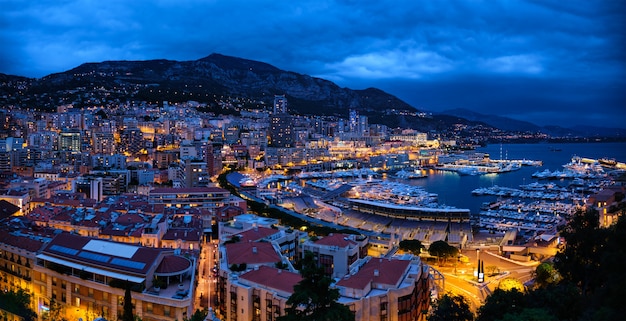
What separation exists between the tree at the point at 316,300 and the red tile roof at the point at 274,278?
194cm

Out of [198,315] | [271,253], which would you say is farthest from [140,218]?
[198,315]

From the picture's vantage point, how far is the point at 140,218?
14.2 m

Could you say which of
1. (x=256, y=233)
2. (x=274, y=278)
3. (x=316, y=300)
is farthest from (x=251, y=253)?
(x=316, y=300)

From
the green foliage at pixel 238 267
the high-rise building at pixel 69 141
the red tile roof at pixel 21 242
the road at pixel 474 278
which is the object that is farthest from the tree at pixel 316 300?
the high-rise building at pixel 69 141

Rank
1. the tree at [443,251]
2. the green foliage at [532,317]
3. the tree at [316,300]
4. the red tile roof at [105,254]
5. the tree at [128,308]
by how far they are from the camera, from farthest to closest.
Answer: the tree at [443,251]
the red tile roof at [105,254]
the tree at [128,308]
the tree at [316,300]
the green foliage at [532,317]

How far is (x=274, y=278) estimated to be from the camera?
27.5 ft

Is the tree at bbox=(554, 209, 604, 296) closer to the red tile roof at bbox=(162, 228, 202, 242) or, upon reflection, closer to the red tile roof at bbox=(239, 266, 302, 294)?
the red tile roof at bbox=(239, 266, 302, 294)

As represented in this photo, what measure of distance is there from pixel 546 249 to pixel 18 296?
12771 millimetres

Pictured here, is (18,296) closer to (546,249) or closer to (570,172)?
(546,249)

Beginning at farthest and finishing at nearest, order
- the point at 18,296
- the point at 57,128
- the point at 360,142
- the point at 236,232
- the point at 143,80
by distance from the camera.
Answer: the point at 143,80 < the point at 360,142 < the point at 57,128 < the point at 236,232 < the point at 18,296

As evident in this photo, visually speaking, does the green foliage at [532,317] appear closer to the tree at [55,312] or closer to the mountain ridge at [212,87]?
the tree at [55,312]

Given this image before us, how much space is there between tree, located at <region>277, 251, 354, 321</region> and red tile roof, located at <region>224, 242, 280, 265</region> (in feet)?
11.8

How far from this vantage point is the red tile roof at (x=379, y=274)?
8.31 m

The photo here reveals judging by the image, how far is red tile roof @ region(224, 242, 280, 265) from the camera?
9636 millimetres
